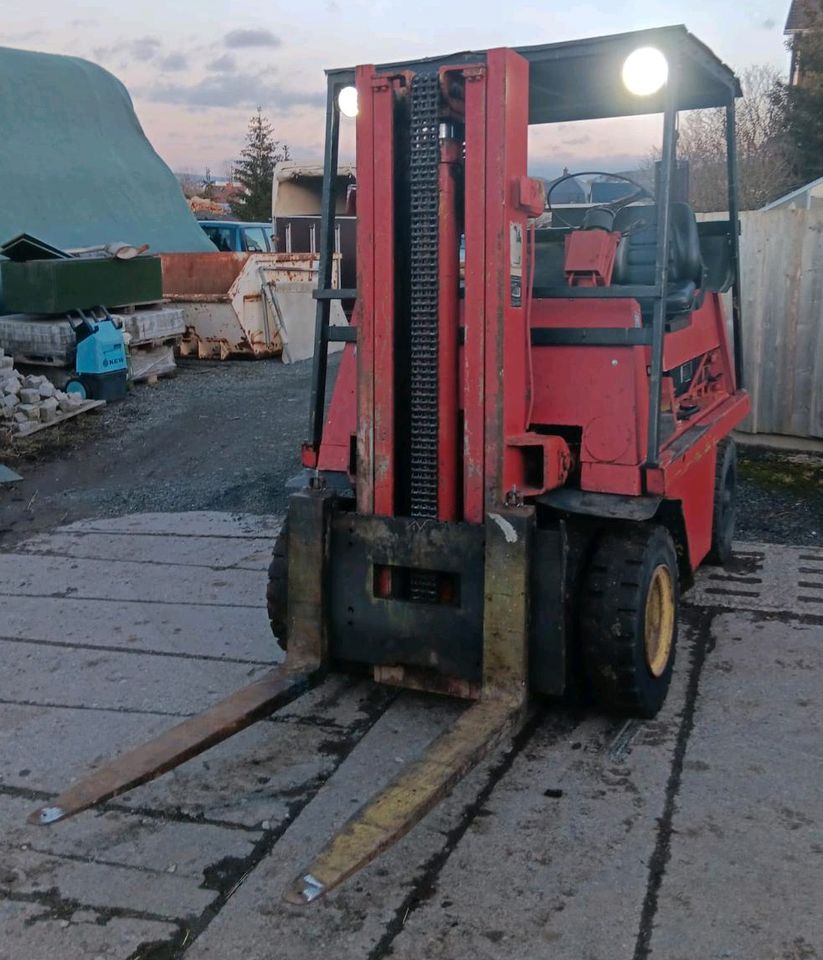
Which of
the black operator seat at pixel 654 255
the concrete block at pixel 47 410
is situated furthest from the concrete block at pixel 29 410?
the black operator seat at pixel 654 255

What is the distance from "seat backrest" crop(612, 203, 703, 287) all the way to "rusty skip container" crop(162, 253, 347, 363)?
34.2ft

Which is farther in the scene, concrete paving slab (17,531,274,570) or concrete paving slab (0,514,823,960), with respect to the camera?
concrete paving slab (17,531,274,570)

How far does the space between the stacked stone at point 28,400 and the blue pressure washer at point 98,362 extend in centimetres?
53

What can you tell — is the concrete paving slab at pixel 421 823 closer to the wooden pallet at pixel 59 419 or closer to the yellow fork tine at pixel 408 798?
the yellow fork tine at pixel 408 798

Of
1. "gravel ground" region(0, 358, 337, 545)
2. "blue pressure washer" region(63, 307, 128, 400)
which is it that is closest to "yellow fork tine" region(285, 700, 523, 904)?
"gravel ground" region(0, 358, 337, 545)

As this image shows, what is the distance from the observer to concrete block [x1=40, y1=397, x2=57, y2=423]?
11180 mm

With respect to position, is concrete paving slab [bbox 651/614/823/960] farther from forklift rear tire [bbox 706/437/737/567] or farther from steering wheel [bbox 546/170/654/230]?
steering wheel [bbox 546/170/654/230]

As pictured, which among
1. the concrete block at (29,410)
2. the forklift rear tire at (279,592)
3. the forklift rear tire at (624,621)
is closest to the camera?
the forklift rear tire at (624,621)

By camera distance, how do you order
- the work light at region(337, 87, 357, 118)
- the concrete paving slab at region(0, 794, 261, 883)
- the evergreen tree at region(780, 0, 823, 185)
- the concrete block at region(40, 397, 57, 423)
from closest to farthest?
the concrete paving slab at region(0, 794, 261, 883) → the work light at region(337, 87, 357, 118) → the concrete block at region(40, 397, 57, 423) → the evergreen tree at region(780, 0, 823, 185)

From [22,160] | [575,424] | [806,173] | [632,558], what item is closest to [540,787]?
[632,558]

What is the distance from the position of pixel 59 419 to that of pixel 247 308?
17.1 feet

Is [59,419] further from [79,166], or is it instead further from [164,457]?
[79,166]

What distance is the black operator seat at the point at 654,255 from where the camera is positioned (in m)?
5.03

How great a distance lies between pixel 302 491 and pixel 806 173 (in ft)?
86.1
